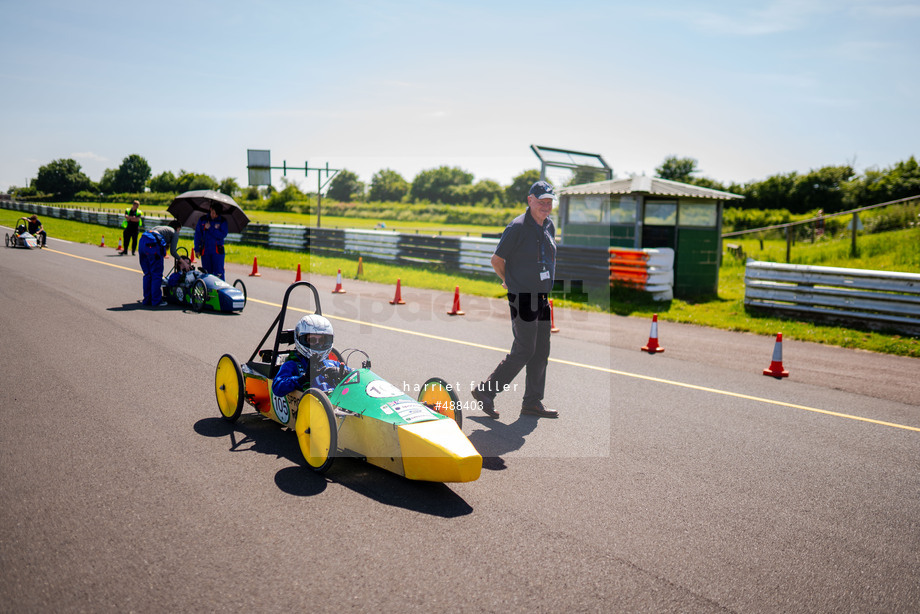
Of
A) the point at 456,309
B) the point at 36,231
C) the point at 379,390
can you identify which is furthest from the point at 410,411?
the point at 36,231

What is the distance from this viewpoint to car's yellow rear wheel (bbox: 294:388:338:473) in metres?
4.44

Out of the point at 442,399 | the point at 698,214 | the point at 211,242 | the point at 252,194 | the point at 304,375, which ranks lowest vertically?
the point at 442,399

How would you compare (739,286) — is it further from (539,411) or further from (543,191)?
(543,191)

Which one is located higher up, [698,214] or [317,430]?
[698,214]

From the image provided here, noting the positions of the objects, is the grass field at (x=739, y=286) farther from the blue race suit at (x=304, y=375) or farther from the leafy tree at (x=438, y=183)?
the leafy tree at (x=438, y=183)

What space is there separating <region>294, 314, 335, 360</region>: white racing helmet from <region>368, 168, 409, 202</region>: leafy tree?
315ft

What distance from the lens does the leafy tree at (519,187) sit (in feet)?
314

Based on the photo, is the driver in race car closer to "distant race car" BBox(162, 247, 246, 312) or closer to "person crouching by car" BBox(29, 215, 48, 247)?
"distant race car" BBox(162, 247, 246, 312)

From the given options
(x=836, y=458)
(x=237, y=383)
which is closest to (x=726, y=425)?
(x=836, y=458)

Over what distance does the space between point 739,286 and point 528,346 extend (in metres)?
13.1

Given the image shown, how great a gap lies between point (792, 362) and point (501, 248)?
229 inches

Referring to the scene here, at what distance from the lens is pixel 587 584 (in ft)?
10.7

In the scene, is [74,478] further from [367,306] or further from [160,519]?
[367,306]

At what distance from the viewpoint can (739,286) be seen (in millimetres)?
17031
